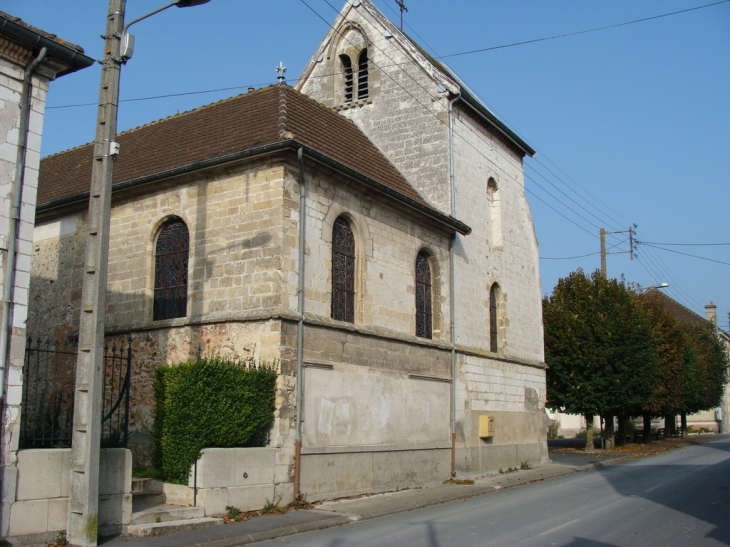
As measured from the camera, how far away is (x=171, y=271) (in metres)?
14.4

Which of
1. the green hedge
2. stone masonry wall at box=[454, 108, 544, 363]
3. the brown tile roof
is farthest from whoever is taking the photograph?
stone masonry wall at box=[454, 108, 544, 363]

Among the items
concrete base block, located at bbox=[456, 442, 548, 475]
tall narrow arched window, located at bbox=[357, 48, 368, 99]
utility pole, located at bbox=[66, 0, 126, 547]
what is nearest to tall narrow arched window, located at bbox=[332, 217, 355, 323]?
concrete base block, located at bbox=[456, 442, 548, 475]

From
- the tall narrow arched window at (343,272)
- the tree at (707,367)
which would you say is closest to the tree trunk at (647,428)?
the tree at (707,367)

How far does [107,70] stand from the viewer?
371 inches

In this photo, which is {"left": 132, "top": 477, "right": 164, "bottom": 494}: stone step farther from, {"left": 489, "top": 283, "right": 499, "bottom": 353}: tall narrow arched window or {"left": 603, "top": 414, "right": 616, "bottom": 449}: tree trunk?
{"left": 603, "top": 414, "right": 616, "bottom": 449}: tree trunk

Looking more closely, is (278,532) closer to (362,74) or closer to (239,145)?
(239,145)

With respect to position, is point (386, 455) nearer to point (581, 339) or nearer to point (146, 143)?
point (146, 143)

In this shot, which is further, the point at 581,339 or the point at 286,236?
the point at 581,339

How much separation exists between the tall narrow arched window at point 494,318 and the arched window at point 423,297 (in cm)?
331

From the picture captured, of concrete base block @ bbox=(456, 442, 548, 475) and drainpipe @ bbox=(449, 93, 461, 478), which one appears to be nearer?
drainpipe @ bbox=(449, 93, 461, 478)

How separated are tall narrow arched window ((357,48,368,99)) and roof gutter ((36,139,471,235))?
5.21 metres

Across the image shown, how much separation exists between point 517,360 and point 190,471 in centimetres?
1191

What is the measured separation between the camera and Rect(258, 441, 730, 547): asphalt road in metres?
9.41

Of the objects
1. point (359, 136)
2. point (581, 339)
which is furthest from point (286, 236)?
point (581, 339)
